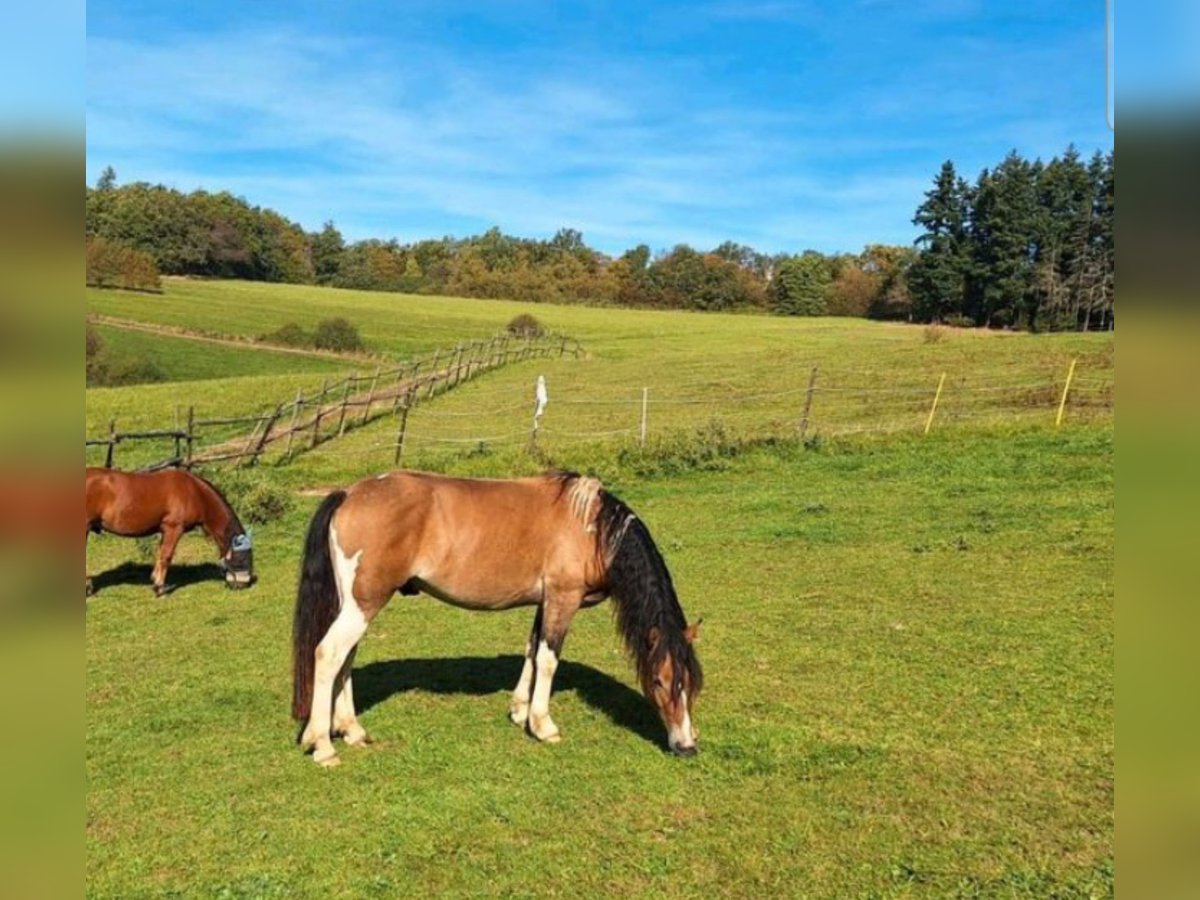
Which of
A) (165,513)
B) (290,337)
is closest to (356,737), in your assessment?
(165,513)

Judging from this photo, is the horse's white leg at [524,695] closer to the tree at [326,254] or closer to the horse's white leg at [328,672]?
the horse's white leg at [328,672]

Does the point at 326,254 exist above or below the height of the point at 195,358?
above

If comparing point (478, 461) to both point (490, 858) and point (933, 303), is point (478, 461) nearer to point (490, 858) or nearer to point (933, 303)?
point (490, 858)

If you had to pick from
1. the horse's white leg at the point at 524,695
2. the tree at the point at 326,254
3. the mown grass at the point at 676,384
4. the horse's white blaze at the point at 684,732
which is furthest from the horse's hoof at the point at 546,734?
the tree at the point at 326,254

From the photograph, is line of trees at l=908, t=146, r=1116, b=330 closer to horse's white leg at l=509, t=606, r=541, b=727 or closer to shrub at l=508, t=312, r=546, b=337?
shrub at l=508, t=312, r=546, b=337

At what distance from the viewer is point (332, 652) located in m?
5.09

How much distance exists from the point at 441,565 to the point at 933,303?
6323 cm

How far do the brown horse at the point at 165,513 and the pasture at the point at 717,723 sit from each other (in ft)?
1.47

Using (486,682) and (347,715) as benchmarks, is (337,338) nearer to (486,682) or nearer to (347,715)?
(486,682)

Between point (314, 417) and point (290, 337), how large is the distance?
26.2 meters

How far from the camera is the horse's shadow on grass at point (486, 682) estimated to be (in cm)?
587

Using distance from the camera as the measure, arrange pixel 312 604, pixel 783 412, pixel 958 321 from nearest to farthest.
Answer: pixel 312 604
pixel 783 412
pixel 958 321

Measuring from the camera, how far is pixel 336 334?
158ft

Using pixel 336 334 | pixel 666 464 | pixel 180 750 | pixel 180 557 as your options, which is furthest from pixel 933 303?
pixel 180 750
